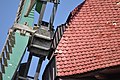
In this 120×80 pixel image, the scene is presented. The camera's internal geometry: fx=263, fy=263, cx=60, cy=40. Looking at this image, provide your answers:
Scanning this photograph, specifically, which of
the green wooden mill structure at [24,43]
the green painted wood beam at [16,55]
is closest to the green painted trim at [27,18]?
the green wooden mill structure at [24,43]

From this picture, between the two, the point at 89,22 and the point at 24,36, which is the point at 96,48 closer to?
the point at 89,22

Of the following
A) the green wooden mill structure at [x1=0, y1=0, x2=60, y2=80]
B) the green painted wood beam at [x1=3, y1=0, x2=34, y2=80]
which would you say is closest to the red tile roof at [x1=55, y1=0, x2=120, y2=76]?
the green wooden mill structure at [x1=0, y1=0, x2=60, y2=80]

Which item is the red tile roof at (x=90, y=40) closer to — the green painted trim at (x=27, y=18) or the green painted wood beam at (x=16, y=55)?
the green painted trim at (x=27, y=18)

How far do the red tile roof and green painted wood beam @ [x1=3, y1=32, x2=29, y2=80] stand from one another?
1635mm

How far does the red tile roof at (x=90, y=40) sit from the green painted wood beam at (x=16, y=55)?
5.36 feet

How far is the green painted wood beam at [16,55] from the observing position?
4.94m

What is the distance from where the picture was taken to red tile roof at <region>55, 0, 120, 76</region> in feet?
21.9

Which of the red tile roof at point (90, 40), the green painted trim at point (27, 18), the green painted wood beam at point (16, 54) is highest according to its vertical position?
the green painted trim at point (27, 18)

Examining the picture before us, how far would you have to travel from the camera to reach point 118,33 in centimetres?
809

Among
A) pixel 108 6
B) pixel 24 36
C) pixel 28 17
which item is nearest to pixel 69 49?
pixel 28 17

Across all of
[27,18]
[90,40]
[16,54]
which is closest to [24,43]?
[16,54]

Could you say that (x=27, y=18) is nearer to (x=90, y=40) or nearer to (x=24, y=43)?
(x=24, y=43)

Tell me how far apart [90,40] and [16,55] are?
3.05m

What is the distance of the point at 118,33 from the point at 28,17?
3388 mm
